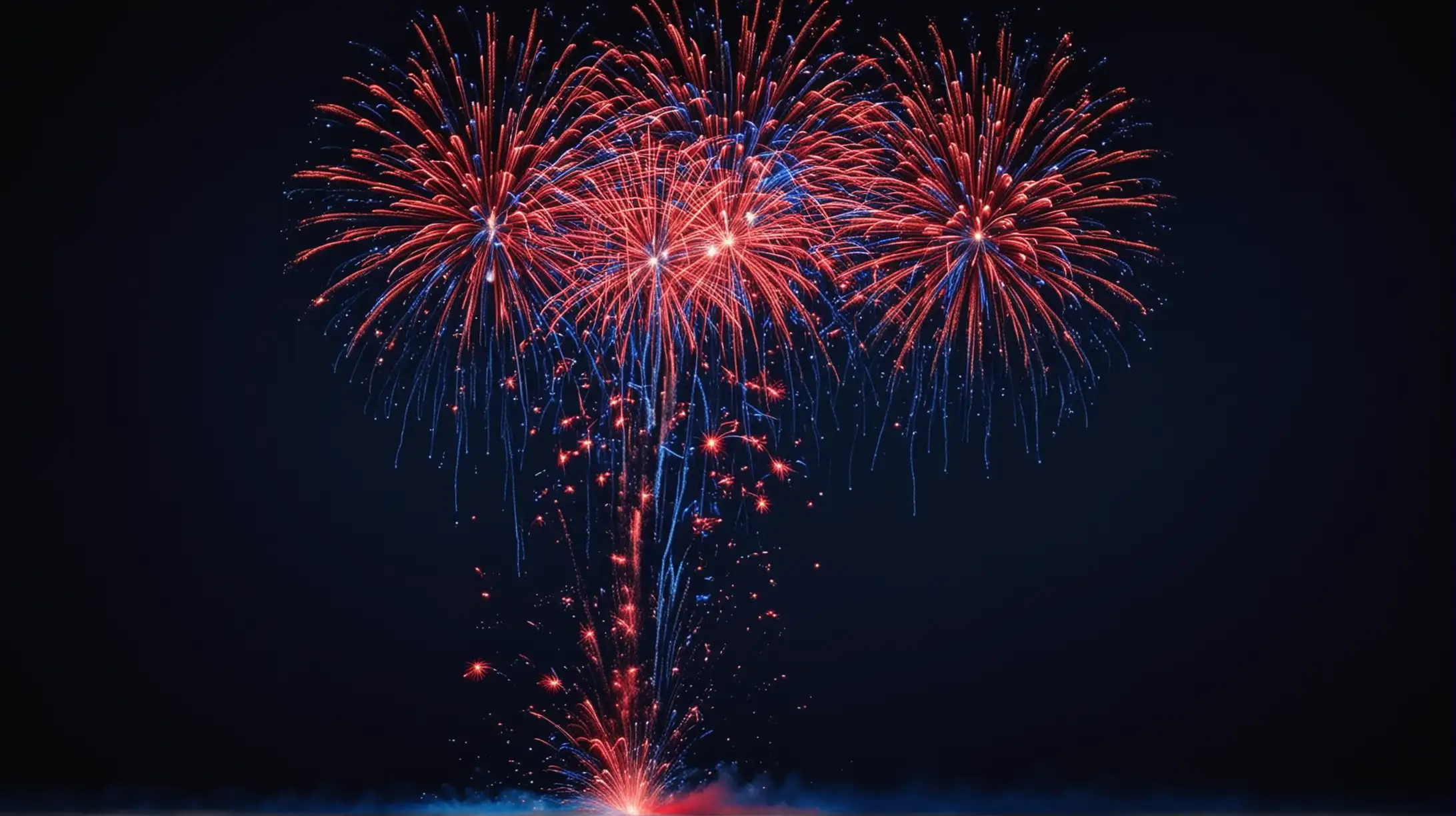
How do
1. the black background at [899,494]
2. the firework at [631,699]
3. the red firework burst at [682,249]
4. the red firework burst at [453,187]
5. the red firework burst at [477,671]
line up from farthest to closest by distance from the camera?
the black background at [899,494] < the red firework burst at [477,671] < the firework at [631,699] < the red firework burst at [453,187] < the red firework burst at [682,249]

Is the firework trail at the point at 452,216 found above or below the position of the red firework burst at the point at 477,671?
above

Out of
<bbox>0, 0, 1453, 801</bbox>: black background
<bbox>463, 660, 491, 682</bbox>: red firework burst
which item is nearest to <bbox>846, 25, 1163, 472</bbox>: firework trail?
<bbox>0, 0, 1453, 801</bbox>: black background

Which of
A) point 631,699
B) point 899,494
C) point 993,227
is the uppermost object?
point 993,227

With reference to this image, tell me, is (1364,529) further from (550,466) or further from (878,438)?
(550,466)

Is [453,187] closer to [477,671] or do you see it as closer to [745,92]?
[745,92]

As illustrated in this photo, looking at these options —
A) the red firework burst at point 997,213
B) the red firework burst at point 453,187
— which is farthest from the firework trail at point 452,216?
the red firework burst at point 997,213

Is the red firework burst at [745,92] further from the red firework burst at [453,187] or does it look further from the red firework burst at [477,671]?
the red firework burst at [477,671]

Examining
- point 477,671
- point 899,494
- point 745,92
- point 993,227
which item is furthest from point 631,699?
point 745,92
